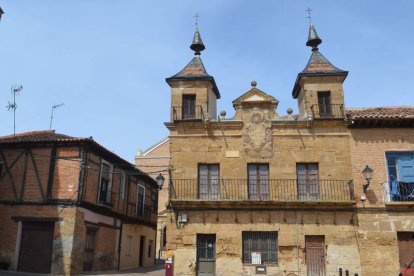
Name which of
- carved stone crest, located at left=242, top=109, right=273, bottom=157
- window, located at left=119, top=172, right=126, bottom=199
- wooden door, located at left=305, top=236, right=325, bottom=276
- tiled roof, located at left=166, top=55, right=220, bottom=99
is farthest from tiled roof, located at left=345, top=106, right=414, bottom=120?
window, located at left=119, top=172, right=126, bottom=199

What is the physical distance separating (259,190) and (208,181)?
2.16m

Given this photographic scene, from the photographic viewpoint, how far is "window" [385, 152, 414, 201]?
16297 mm

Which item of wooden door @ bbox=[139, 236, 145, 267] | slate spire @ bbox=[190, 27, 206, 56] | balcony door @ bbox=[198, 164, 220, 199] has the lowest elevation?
wooden door @ bbox=[139, 236, 145, 267]

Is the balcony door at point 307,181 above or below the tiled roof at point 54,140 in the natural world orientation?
below

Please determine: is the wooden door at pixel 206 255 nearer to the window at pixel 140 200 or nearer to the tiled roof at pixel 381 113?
the tiled roof at pixel 381 113

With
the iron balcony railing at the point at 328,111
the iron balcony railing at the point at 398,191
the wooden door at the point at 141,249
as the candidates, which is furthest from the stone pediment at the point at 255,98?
the wooden door at the point at 141,249

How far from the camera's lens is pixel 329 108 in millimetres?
17609

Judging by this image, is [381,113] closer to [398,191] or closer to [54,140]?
[398,191]

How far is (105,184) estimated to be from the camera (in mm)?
20734

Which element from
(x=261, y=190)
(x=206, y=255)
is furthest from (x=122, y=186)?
(x=261, y=190)

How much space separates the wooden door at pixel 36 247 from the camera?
17.4 m

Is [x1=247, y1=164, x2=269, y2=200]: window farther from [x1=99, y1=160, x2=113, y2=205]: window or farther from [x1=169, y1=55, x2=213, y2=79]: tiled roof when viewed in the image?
[x1=99, y1=160, x2=113, y2=205]: window

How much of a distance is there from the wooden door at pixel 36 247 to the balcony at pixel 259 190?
19.6 ft

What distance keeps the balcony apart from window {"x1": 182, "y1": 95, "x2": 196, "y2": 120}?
2.97 meters
